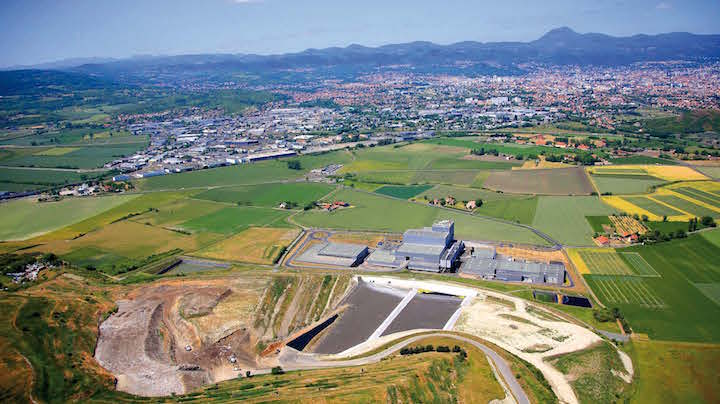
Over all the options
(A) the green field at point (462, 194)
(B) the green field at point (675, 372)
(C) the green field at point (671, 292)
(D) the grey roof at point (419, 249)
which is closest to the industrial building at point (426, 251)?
(D) the grey roof at point (419, 249)

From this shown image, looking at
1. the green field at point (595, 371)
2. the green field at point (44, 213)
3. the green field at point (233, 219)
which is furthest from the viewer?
Answer: the green field at point (233, 219)

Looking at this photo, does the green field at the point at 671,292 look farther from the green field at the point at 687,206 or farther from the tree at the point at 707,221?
the green field at the point at 687,206

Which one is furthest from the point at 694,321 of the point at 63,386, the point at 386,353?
the point at 63,386

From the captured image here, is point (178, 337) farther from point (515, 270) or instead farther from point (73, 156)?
point (73, 156)

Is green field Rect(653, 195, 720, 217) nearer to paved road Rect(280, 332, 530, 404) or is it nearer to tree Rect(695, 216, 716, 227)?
tree Rect(695, 216, 716, 227)

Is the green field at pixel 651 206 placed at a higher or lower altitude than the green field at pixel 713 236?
higher

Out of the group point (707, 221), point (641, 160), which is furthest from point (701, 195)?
point (641, 160)

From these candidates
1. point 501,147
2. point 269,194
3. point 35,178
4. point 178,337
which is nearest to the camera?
point 178,337
